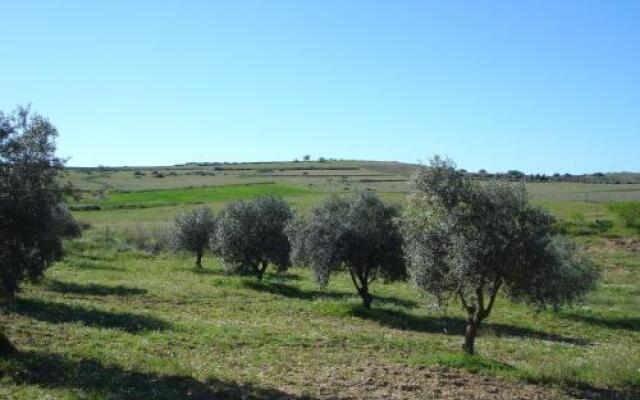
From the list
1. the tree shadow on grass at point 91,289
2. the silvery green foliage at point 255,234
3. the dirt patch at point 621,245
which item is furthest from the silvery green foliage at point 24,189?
the dirt patch at point 621,245

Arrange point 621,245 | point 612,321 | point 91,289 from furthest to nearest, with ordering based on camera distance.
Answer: point 621,245, point 612,321, point 91,289

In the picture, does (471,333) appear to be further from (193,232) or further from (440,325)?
(193,232)

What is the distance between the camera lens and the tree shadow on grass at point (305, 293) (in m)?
40.3

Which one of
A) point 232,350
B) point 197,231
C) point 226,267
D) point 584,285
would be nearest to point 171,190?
point 197,231

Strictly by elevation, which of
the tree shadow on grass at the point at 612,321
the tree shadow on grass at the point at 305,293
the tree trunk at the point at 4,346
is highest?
the tree trunk at the point at 4,346

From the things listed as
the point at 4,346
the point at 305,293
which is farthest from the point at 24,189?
the point at 305,293

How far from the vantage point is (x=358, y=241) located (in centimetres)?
3491

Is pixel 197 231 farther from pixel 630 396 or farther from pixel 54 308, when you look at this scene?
pixel 630 396

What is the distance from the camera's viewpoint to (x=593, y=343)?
31.0 meters

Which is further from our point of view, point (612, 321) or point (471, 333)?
point (612, 321)

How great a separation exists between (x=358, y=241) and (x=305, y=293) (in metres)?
8.85

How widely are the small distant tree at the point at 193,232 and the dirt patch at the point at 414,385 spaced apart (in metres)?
39.9

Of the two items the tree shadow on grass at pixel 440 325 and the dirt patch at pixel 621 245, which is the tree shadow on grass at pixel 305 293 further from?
the dirt patch at pixel 621 245

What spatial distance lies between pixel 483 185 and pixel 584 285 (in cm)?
1972
